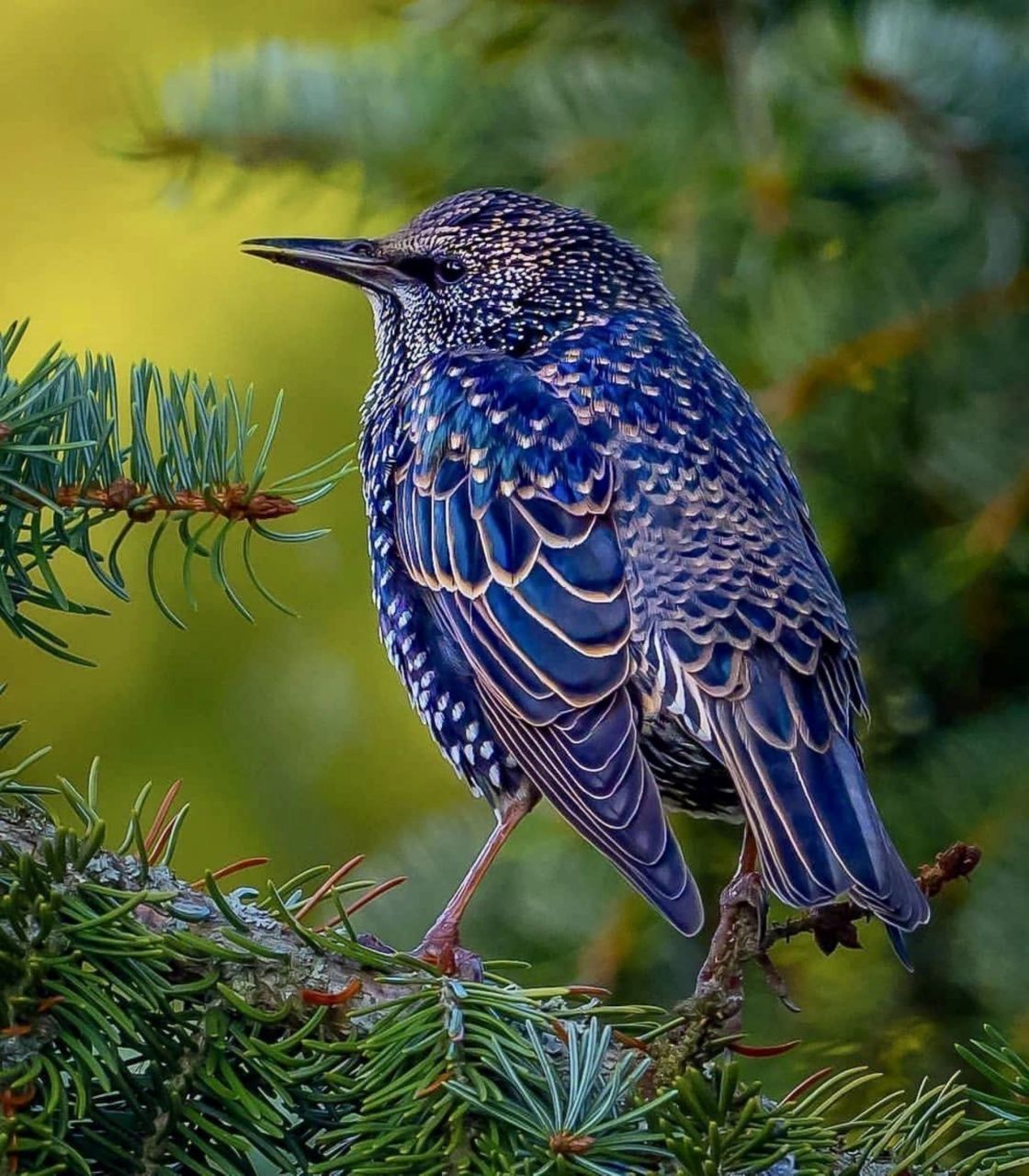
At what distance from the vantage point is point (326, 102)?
12.5 feet

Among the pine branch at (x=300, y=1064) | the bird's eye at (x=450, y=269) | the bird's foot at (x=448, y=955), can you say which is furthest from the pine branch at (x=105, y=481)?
the bird's eye at (x=450, y=269)

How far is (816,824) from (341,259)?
1739 millimetres

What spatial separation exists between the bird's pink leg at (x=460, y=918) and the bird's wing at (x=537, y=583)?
0.77 feet

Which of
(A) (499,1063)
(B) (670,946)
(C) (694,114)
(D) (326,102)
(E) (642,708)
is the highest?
(D) (326,102)

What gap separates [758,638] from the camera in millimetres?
2914

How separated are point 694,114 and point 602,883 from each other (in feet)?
4.97

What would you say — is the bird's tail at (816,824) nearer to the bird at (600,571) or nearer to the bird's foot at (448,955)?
the bird at (600,571)

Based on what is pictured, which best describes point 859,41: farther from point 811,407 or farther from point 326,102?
point 326,102

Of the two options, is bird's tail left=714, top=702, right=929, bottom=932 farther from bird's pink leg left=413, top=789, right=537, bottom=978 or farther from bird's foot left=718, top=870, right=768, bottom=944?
bird's pink leg left=413, top=789, right=537, bottom=978

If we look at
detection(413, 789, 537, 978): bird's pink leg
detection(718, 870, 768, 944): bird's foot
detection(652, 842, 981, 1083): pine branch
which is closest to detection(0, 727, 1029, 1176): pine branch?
detection(652, 842, 981, 1083): pine branch

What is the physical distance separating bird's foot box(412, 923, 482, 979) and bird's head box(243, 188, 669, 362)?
4.11 ft

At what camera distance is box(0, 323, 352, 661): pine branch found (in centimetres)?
231

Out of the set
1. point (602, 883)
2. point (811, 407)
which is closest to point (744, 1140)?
point (602, 883)

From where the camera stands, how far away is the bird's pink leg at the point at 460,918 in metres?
2.66
